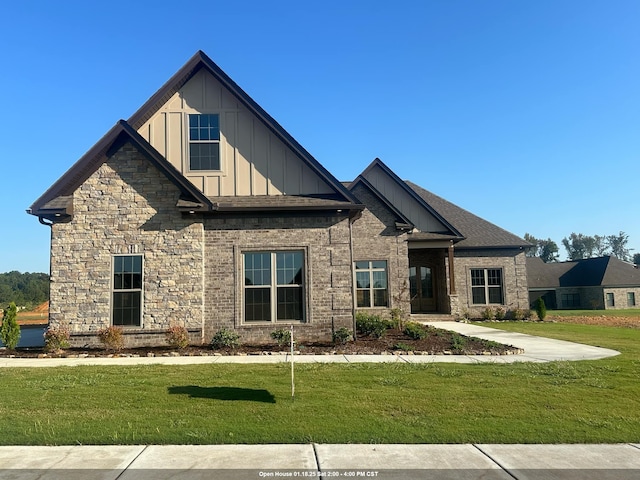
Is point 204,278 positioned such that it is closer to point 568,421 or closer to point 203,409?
point 203,409

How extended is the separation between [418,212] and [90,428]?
68.4 feet

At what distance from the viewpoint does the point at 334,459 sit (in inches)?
195

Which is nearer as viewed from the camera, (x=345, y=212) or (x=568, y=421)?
(x=568, y=421)

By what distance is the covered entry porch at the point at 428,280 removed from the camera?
2510cm

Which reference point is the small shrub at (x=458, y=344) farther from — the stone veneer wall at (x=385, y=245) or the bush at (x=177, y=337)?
the stone veneer wall at (x=385, y=245)

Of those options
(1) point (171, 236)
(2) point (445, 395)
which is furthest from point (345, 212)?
(2) point (445, 395)

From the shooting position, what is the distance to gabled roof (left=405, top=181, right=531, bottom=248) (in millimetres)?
25844

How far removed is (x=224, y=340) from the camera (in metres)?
12.9

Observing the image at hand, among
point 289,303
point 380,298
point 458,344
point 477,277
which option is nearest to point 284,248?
point 289,303

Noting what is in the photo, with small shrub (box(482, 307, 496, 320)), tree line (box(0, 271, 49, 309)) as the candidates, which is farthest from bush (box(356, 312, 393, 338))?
tree line (box(0, 271, 49, 309))

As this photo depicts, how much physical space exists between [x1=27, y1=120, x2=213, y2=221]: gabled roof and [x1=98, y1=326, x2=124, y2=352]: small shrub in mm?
3546

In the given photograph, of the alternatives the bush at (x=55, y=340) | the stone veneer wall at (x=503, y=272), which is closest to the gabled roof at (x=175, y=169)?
the bush at (x=55, y=340)

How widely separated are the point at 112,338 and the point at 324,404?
7960mm

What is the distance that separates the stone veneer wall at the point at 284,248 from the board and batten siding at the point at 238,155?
106cm
